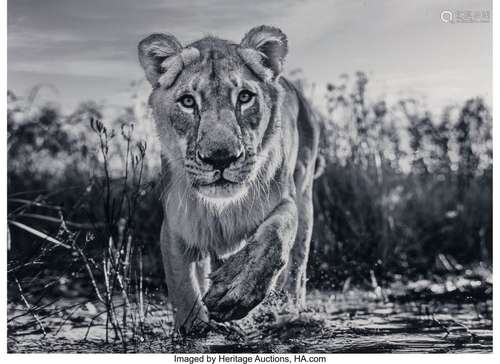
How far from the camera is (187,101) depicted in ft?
14.7

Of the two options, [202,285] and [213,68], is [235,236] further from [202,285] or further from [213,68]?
[213,68]

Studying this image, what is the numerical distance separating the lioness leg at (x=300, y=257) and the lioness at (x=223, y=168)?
4 cm

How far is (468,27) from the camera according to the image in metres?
5.10

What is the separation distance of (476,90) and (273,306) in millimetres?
1892

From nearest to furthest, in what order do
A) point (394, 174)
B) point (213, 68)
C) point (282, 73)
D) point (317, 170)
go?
1. point (213, 68)
2. point (282, 73)
3. point (317, 170)
4. point (394, 174)

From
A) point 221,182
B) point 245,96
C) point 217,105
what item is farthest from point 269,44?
point 221,182

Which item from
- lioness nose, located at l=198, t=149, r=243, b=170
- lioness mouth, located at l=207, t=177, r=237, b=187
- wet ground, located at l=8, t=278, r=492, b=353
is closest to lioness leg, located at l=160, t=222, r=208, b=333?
wet ground, located at l=8, t=278, r=492, b=353

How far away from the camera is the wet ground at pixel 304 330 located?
460cm

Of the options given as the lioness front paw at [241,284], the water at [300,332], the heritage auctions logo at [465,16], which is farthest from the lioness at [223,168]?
the heritage auctions logo at [465,16]

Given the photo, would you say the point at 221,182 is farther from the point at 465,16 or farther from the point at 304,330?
the point at 465,16

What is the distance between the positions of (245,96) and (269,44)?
458 mm

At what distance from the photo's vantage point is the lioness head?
428 centimetres

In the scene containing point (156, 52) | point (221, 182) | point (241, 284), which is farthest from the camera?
point (156, 52)
